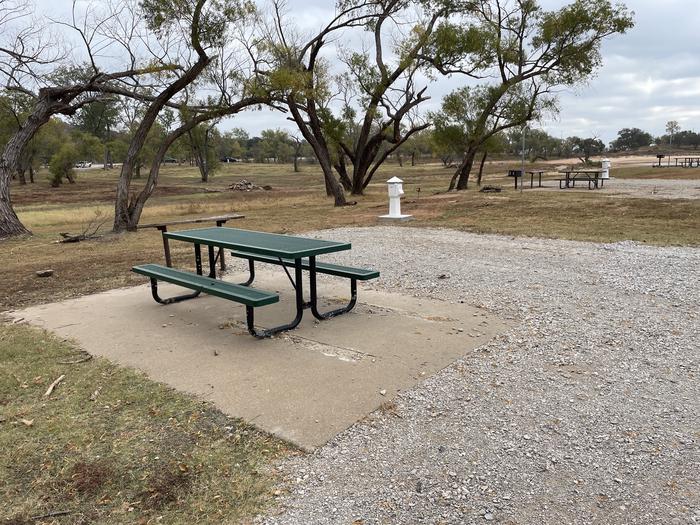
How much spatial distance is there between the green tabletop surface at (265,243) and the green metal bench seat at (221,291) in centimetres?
32

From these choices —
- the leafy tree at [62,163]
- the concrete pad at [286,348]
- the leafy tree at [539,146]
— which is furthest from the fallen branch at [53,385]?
the leafy tree at [539,146]

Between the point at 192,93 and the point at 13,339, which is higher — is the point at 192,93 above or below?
above

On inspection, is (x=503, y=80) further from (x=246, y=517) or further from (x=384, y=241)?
(x=246, y=517)

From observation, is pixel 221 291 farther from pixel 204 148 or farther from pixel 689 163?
pixel 204 148

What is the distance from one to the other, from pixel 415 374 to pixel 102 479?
188 cm

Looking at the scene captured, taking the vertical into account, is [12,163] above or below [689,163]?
above

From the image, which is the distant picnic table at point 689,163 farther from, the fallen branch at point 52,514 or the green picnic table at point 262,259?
the fallen branch at point 52,514

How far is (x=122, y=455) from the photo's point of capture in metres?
2.60

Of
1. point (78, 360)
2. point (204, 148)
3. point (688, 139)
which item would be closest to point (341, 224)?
point (78, 360)

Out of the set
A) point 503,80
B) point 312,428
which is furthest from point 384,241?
point 503,80

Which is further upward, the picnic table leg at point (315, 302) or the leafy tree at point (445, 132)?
the leafy tree at point (445, 132)

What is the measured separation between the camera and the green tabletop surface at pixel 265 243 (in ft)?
13.4

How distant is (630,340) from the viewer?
158 inches

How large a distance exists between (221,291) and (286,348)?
71 cm
